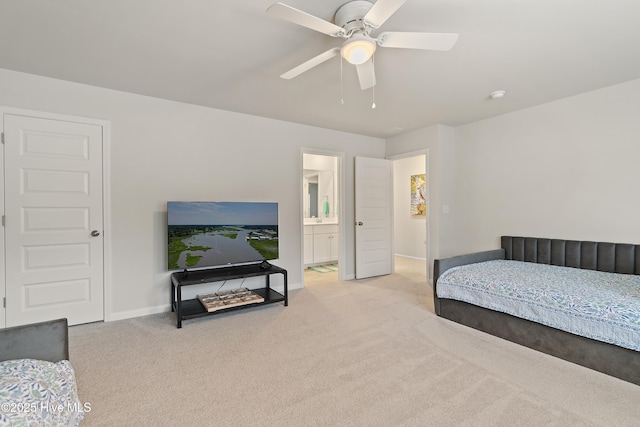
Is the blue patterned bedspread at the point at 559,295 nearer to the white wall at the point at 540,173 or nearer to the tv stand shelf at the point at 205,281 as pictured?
the white wall at the point at 540,173

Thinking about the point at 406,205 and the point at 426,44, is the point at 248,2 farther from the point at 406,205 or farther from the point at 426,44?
the point at 406,205

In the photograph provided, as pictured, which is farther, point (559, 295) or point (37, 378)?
point (559, 295)

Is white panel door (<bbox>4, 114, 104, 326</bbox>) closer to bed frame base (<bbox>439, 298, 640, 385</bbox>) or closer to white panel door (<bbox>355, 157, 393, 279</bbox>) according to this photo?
white panel door (<bbox>355, 157, 393, 279</bbox>)

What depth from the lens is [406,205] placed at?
22.6 feet

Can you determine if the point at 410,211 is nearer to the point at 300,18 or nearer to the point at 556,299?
the point at 556,299

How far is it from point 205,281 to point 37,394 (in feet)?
6.04

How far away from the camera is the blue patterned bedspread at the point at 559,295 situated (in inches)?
80.2

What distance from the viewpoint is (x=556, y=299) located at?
2322 mm

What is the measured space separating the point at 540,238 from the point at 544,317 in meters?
1.64

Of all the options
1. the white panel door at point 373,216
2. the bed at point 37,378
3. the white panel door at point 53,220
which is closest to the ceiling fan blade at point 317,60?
the bed at point 37,378

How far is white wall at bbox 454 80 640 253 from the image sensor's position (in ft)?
9.95

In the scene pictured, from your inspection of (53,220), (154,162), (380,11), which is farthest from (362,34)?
(53,220)

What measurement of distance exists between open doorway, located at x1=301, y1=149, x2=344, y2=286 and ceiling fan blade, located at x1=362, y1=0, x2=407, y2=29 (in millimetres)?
2976

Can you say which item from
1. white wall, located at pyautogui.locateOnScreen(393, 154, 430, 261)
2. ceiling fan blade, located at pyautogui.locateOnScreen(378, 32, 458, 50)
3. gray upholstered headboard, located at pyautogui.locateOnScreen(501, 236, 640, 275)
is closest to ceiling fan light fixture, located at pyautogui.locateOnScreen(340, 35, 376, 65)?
ceiling fan blade, located at pyautogui.locateOnScreen(378, 32, 458, 50)
